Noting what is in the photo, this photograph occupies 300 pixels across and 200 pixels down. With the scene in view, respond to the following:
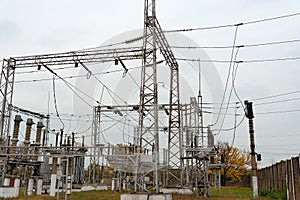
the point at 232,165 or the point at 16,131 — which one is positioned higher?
the point at 16,131

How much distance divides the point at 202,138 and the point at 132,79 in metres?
6.36

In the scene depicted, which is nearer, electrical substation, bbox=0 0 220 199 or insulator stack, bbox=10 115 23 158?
electrical substation, bbox=0 0 220 199

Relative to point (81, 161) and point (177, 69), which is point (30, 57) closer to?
point (177, 69)

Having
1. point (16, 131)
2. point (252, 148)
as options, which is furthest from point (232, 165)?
point (16, 131)

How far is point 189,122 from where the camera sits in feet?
70.1

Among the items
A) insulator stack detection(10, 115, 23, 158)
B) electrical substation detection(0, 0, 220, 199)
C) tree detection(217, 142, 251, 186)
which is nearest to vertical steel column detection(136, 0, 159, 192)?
electrical substation detection(0, 0, 220, 199)

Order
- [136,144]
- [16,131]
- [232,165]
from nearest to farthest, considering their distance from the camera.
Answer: [136,144] → [16,131] → [232,165]

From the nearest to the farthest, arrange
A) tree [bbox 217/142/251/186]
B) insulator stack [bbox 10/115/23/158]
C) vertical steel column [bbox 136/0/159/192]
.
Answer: vertical steel column [bbox 136/0/159/192] → insulator stack [bbox 10/115/23/158] → tree [bbox 217/142/251/186]

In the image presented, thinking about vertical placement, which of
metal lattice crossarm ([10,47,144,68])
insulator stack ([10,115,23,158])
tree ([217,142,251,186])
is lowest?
tree ([217,142,251,186])

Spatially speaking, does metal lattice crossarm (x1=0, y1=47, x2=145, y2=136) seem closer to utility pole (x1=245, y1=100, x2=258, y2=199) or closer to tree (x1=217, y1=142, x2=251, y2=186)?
utility pole (x1=245, y1=100, x2=258, y2=199)

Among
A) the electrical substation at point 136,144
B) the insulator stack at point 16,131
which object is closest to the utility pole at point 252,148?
the electrical substation at point 136,144

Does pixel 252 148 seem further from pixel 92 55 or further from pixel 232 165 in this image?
pixel 232 165

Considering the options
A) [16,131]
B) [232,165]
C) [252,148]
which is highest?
[16,131]

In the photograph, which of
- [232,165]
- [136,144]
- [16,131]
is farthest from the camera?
[232,165]
